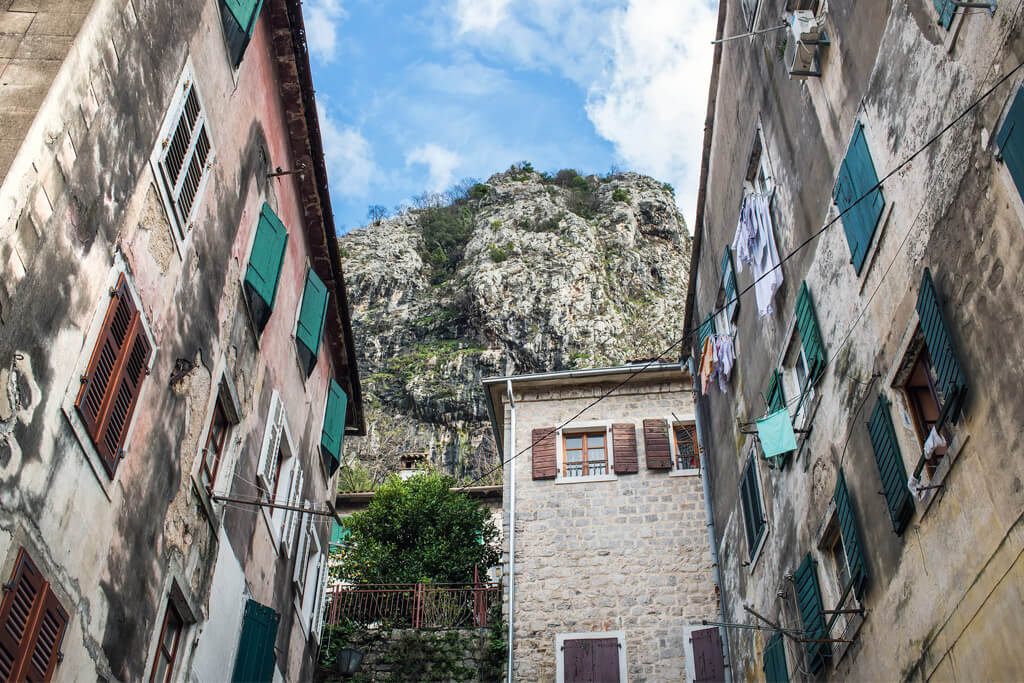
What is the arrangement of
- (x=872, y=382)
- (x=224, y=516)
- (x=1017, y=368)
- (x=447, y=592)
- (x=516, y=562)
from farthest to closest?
1. (x=447, y=592)
2. (x=516, y=562)
3. (x=224, y=516)
4. (x=872, y=382)
5. (x=1017, y=368)

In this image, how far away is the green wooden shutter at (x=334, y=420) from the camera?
1553 cm

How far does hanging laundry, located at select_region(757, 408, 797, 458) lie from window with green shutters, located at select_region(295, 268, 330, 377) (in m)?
6.85

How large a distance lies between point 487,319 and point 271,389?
35391 millimetres

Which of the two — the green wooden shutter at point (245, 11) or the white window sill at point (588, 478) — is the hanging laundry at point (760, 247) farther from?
the white window sill at point (588, 478)

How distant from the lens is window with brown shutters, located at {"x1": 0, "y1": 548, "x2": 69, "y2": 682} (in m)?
5.89

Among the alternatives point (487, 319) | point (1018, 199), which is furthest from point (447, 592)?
point (487, 319)

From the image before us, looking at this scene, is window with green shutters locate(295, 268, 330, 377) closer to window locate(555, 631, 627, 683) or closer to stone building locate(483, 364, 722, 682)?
stone building locate(483, 364, 722, 682)

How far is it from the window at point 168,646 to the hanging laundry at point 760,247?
7671 millimetres

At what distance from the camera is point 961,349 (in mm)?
6422

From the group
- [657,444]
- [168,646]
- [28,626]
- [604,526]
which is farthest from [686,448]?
[28,626]

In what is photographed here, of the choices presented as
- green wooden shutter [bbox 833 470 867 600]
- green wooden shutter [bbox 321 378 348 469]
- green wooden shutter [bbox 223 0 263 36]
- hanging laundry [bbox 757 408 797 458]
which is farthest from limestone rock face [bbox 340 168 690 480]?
green wooden shutter [bbox 833 470 867 600]

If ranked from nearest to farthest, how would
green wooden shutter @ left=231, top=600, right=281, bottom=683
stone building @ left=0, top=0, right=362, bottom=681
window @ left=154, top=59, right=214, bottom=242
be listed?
1. stone building @ left=0, top=0, right=362, bottom=681
2. window @ left=154, top=59, right=214, bottom=242
3. green wooden shutter @ left=231, top=600, right=281, bottom=683

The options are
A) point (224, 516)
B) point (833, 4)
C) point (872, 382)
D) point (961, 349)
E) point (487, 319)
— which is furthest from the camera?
point (487, 319)

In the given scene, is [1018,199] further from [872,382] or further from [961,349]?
[872,382]
